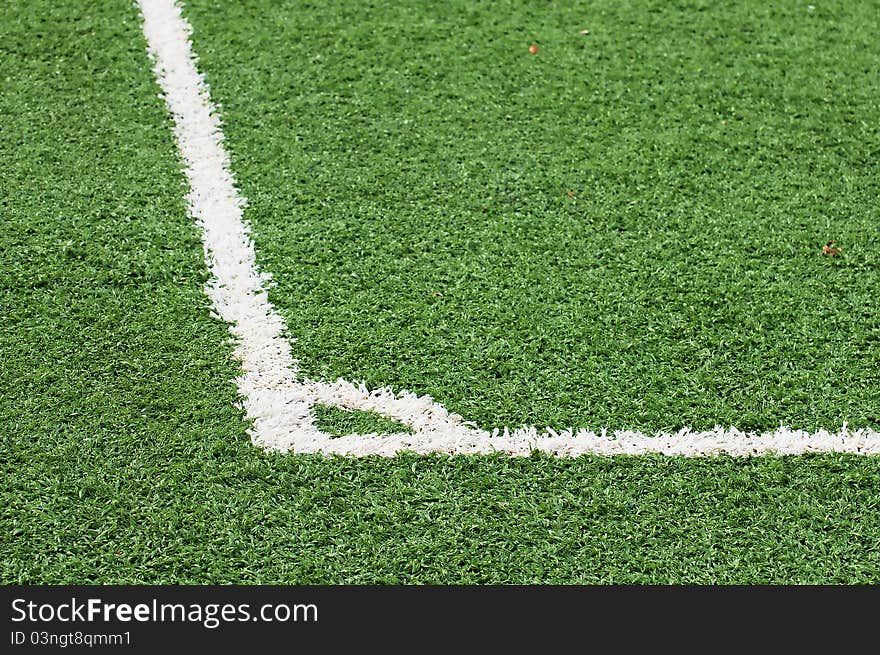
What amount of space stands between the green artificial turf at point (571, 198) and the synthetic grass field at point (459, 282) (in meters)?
0.01

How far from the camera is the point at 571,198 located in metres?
3.19

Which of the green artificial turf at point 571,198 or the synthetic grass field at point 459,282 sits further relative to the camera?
the green artificial turf at point 571,198

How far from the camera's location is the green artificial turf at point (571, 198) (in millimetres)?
2705

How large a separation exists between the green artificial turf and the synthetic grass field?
1cm

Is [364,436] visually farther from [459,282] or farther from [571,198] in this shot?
[571,198]

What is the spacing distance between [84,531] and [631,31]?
106 inches

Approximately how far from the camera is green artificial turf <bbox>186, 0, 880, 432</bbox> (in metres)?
2.71

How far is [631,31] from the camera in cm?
384

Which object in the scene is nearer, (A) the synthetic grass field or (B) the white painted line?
(A) the synthetic grass field

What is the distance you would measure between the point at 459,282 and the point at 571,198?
53 cm

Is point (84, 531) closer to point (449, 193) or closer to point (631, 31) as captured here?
point (449, 193)

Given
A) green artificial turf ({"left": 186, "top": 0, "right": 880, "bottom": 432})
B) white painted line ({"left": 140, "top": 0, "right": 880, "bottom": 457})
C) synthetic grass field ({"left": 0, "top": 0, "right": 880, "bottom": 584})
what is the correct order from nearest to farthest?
synthetic grass field ({"left": 0, "top": 0, "right": 880, "bottom": 584}) → white painted line ({"left": 140, "top": 0, "right": 880, "bottom": 457}) → green artificial turf ({"left": 186, "top": 0, "right": 880, "bottom": 432})

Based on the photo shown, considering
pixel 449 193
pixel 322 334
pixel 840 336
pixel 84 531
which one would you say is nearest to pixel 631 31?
pixel 449 193

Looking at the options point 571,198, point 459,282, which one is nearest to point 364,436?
point 459,282
